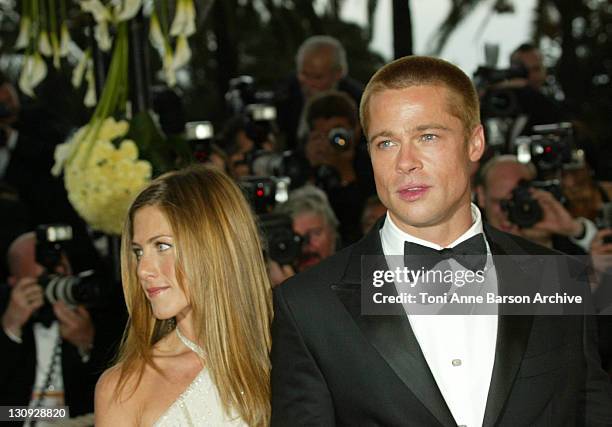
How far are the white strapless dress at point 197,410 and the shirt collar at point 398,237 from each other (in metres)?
0.59

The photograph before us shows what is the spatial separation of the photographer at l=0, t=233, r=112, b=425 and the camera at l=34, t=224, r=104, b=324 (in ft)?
0.07

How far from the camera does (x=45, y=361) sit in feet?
13.2

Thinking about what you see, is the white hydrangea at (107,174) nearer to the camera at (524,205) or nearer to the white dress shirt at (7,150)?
the camera at (524,205)

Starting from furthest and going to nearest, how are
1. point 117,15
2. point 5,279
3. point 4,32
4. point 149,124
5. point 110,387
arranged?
point 4,32 → point 5,279 → point 149,124 → point 117,15 → point 110,387

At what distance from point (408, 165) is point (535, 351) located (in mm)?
444

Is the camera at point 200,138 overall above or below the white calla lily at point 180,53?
below

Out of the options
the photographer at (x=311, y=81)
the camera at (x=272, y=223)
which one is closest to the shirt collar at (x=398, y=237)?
the camera at (x=272, y=223)

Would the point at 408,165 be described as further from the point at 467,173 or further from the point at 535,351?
the point at 535,351

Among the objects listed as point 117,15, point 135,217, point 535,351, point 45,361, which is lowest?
point 45,361

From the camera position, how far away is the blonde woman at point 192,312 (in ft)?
8.85

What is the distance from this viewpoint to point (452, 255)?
93.8 inches

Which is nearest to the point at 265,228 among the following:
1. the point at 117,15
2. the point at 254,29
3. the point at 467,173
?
the point at 117,15

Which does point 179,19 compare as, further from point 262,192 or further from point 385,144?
point 262,192

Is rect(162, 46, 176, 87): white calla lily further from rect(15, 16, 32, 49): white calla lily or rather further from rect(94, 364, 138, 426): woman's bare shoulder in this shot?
rect(94, 364, 138, 426): woman's bare shoulder
